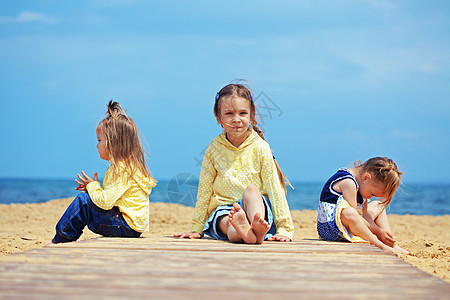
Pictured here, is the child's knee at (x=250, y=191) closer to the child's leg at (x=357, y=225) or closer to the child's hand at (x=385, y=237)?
the child's leg at (x=357, y=225)

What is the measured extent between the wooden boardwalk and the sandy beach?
123 cm

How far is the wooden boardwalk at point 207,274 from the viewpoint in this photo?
1.96m

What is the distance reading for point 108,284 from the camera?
207 cm

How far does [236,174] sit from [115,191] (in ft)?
3.48

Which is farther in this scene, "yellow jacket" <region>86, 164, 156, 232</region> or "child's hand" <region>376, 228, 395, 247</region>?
"child's hand" <region>376, 228, 395, 247</region>

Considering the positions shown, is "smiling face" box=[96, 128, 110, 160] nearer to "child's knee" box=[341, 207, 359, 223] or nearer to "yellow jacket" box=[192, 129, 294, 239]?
"yellow jacket" box=[192, 129, 294, 239]

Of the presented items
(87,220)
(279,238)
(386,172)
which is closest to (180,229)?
(87,220)

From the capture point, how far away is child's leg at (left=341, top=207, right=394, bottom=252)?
4074 mm

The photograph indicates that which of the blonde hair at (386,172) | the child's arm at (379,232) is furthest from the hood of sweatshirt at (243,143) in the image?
the child's arm at (379,232)

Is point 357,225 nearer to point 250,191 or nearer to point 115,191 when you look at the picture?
point 250,191

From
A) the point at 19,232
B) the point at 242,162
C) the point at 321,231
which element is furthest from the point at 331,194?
the point at 19,232

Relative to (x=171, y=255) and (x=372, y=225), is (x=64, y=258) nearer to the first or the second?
(x=171, y=255)

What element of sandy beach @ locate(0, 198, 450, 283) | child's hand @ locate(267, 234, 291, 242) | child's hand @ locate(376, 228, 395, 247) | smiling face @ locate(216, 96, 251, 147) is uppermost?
smiling face @ locate(216, 96, 251, 147)

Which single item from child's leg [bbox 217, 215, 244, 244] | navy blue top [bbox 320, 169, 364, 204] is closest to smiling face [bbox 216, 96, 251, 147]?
child's leg [bbox 217, 215, 244, 244]
